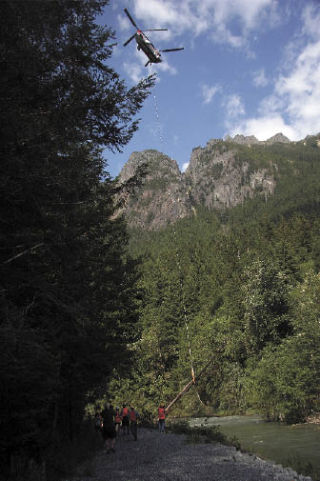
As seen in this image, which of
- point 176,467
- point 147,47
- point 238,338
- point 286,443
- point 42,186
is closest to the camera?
point 42,186

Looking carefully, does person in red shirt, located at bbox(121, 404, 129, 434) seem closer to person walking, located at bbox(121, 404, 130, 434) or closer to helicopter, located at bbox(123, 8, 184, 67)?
person walking, located at bbox(121, 404, 130, 434)

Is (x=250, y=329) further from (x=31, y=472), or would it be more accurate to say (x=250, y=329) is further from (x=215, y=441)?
(x=31, y=472)

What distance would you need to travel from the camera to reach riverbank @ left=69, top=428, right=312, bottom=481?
28.2 feet

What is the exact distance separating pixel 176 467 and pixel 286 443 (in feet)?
39.2

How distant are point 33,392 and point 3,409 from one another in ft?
2.46

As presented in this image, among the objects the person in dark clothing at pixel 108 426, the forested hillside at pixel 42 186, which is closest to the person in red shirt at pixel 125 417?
the person in dark clothing at pixel 108 426

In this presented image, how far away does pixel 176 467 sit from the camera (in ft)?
32.7

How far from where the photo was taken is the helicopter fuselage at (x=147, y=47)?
1296 cm

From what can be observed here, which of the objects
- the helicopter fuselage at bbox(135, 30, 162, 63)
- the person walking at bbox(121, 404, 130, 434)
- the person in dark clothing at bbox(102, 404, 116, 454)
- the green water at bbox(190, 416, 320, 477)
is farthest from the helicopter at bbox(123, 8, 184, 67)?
the person walking at bbox(121, 404, 130, 434)

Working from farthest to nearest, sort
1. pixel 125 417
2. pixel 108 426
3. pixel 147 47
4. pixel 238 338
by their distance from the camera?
pixel 238 338 < pixel 125 417 < pixel 147 47 < pixel 108 426

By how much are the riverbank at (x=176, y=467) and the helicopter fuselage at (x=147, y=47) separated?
1240 centimetres

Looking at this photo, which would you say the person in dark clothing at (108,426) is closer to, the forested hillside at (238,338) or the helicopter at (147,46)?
the forested hillside at (238,338)

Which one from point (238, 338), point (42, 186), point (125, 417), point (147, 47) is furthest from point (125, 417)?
point (238, 338)

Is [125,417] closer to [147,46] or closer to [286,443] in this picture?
[286,443]
